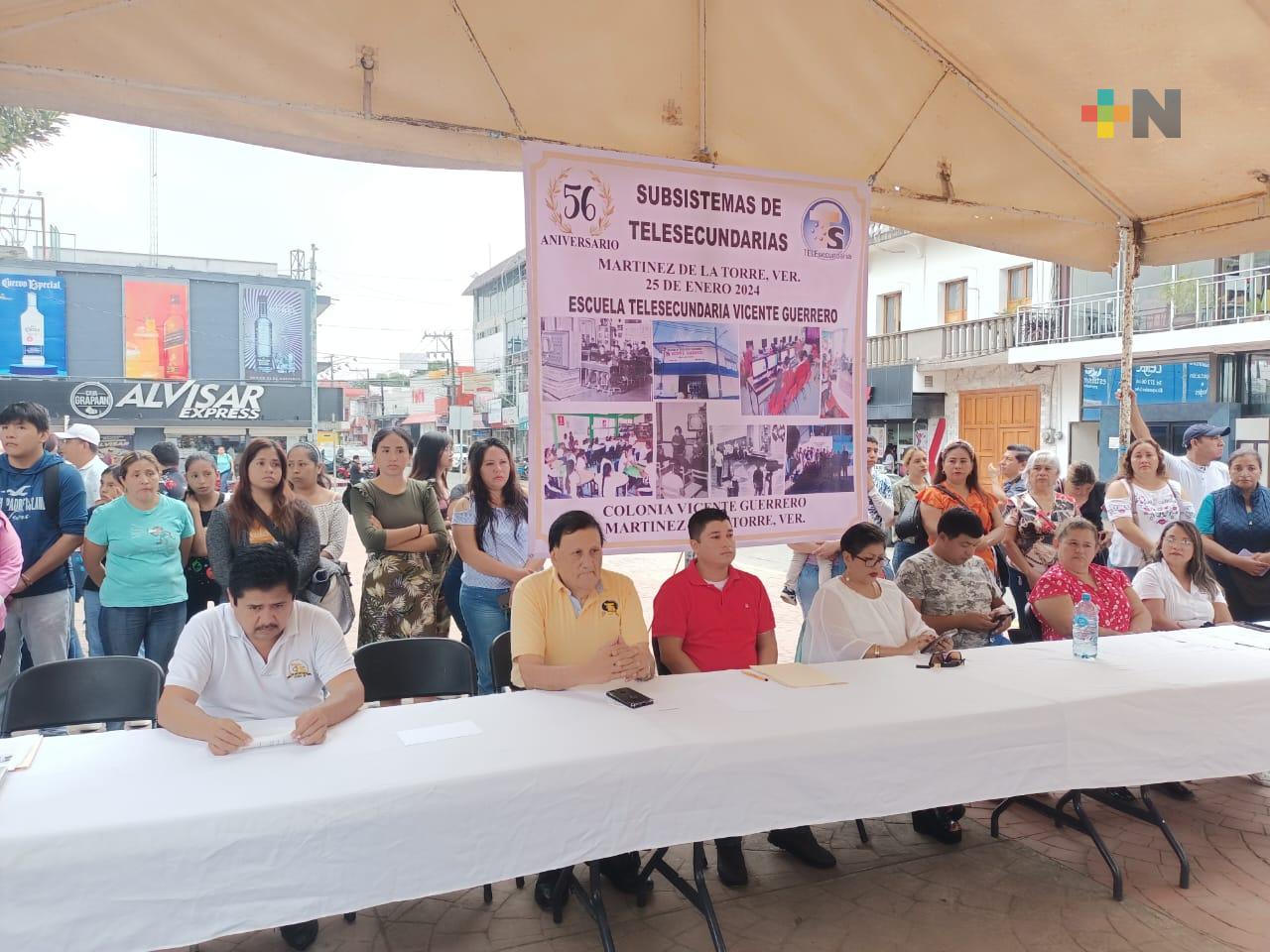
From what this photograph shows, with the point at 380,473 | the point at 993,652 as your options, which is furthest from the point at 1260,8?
the point at 380,473

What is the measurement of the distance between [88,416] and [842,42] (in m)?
27.2

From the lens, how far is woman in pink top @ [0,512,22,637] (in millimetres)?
3377

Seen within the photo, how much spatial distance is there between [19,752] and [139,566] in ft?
6.47

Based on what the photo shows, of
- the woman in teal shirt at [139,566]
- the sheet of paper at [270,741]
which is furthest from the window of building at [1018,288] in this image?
the sheet of paper at [270,741]

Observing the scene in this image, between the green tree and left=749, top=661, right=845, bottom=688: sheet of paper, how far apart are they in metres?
10.3

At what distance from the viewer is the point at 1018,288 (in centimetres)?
1648

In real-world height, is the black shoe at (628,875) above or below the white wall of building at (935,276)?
below

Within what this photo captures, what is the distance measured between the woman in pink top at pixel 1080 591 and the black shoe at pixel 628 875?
2.23m

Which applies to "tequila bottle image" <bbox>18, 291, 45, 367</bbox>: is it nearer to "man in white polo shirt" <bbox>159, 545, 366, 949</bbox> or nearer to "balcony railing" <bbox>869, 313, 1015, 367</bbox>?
"balcony railing" <bbox>869, 313, 1015, 367</bbox>

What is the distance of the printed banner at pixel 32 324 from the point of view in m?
24.1

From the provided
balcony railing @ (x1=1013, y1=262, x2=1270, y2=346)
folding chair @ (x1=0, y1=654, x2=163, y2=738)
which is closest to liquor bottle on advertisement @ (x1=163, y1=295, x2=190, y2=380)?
balcony railing @ (x1=1013, y1=262, x2=1270, y2=346)

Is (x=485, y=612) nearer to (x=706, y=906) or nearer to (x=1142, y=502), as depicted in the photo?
(x=706, y=906)

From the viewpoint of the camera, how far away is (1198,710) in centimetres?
266

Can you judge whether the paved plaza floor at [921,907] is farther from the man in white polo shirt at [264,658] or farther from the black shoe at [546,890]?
the man in white polo shirt at [264,658]
